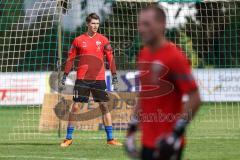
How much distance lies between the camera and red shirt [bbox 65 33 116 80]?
12.7 meters

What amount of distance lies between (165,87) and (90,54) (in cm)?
687

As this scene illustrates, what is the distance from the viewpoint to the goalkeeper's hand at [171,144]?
5.09 meters

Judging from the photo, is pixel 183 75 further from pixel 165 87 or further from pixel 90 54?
pixel 90 54

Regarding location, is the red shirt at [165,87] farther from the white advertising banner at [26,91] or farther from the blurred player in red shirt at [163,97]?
the white advertising banner at [26,91]

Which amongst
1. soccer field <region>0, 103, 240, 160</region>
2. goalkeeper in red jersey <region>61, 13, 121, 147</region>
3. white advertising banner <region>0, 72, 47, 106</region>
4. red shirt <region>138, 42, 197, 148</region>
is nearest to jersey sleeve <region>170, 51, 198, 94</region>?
red shirt <region>138, 42, 197, 148</region>

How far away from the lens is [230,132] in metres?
15.2

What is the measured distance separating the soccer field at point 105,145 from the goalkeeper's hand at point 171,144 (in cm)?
555

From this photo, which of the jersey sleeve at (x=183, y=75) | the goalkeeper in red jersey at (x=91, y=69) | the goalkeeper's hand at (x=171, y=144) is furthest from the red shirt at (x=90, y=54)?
the goalkeeper's hand at (x=171, y=144)

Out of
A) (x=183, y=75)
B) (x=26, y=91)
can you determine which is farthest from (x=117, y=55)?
(x=183, y=75)

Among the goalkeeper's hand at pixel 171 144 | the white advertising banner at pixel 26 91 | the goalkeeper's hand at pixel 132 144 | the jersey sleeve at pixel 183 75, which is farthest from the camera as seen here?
the white advertising banner at pixel 26 91

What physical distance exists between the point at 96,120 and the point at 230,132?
9.51 feet

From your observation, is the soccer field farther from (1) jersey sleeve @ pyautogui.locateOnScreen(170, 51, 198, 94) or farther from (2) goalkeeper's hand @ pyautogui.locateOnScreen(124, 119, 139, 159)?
(1) jersey sleeve @ pyautogui.locateOnScreen(170, 51, 198, 94)

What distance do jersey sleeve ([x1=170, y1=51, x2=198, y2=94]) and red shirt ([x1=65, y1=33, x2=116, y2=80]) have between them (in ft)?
24.1

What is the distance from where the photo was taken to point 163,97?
562 centimetres
